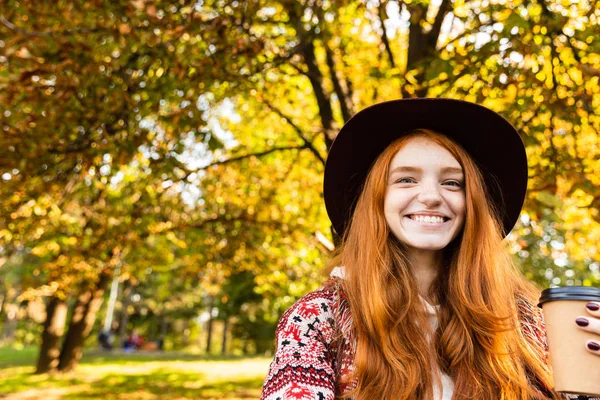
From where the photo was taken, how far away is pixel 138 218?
6.93 m

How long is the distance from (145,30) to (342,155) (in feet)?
8.88

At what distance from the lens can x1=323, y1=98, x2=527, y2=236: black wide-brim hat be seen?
7.08 ft

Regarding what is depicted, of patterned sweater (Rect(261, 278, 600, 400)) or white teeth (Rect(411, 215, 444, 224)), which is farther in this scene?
white teeth (Rect(411, 215, 444, 224))

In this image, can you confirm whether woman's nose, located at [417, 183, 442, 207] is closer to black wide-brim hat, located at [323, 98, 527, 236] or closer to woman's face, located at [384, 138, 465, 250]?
woman's face, located at [384, 138, 465, 250]

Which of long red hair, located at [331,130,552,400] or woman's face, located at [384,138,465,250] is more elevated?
woman's face, located at [384,138,465,250]

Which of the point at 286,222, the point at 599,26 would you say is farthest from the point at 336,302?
the point at 286,222

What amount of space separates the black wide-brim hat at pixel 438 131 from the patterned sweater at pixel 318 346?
42cm

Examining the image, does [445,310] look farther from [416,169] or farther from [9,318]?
[9,318]

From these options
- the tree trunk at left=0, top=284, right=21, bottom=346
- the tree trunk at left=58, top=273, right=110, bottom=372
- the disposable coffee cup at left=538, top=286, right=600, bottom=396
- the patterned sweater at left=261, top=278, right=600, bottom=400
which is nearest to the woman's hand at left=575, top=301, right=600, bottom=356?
the disposable coffee cup at left=538, top=286, right=600, bottom=396

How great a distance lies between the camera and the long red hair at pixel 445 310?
1894 millimetres

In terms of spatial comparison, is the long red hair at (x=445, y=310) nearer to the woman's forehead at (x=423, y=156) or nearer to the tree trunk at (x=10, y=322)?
the woman's forehead at (x=423, y=156)

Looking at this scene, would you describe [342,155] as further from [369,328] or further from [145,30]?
[145,30]

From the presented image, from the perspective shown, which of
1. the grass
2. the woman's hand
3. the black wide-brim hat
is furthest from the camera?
the grass

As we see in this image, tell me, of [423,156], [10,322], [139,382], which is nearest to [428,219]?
[423,156]
